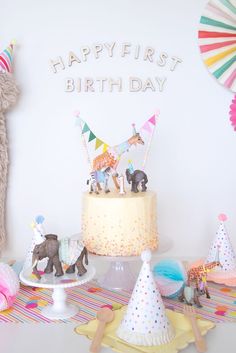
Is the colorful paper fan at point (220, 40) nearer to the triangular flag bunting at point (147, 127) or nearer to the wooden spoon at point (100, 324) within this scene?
the triangular flag bunting at point (147, 127)

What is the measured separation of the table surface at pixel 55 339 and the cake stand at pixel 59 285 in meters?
0.04

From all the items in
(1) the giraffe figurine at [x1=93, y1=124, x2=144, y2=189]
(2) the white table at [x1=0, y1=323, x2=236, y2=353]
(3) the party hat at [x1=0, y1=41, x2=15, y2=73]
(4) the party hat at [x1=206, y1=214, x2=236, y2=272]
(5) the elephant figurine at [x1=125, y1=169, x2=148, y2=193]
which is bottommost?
(2) the white table at [x1=0, y1=323, x2=236, y2=353]

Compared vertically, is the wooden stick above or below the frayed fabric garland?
below

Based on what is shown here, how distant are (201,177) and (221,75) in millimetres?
335

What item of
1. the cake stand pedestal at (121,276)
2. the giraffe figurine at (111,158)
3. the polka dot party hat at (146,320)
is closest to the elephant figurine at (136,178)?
the giraffe figurine at (111,158)

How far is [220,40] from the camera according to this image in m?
1.33

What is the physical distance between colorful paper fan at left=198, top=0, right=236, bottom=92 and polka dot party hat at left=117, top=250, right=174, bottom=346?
0.76 m

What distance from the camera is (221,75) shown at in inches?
52.9

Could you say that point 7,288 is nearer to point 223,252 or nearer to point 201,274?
point 201,274

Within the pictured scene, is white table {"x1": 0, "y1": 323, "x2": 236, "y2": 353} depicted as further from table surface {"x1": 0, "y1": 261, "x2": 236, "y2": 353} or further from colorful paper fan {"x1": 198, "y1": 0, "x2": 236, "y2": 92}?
colorful paper fan {"x1": 198, "y1": 0, "x2": 236, "y2": 92}

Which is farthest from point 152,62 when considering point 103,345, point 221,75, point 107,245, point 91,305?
point 103,345

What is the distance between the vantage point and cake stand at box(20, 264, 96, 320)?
0.88 m

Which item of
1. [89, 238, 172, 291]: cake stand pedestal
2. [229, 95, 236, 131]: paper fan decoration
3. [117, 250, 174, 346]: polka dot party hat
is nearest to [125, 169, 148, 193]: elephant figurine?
[89, 238, 172, 291]: cake stand pedestal

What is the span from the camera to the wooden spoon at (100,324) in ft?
2.49
